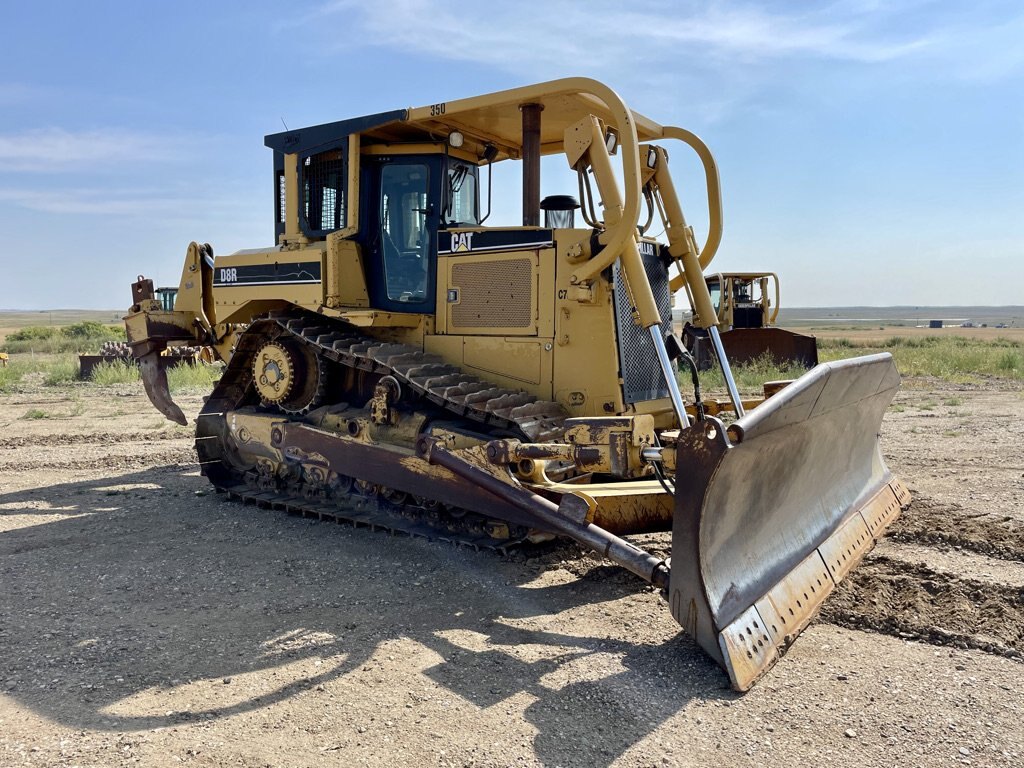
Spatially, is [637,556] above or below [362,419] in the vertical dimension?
below

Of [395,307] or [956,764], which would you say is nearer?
[956,764]

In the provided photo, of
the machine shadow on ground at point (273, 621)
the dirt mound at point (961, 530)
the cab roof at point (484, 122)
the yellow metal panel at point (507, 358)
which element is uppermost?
the cab roof at point (484, 122)

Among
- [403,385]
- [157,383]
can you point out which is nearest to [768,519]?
[403,385]

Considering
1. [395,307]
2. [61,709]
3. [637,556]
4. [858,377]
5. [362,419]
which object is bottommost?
[61,709]

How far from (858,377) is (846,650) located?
185cm

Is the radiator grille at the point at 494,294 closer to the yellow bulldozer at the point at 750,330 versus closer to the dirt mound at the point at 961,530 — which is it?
the dirt mound at the point at 961,530

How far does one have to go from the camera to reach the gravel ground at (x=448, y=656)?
11.8ft

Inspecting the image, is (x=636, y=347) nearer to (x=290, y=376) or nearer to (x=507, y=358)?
(x=507, y=358)

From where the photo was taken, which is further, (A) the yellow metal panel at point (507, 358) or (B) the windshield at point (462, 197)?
(B) the windshield at point (462, 197)

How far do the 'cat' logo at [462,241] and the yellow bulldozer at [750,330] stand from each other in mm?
10932

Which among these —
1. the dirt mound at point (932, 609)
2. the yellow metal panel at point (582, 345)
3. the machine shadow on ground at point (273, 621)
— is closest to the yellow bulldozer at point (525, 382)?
the yellow metal panel at point (582, 345)

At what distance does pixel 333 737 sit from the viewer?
3.68 m

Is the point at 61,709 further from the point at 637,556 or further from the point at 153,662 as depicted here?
the point at 637,556

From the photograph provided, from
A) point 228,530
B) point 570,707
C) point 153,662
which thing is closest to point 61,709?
point 153,662
